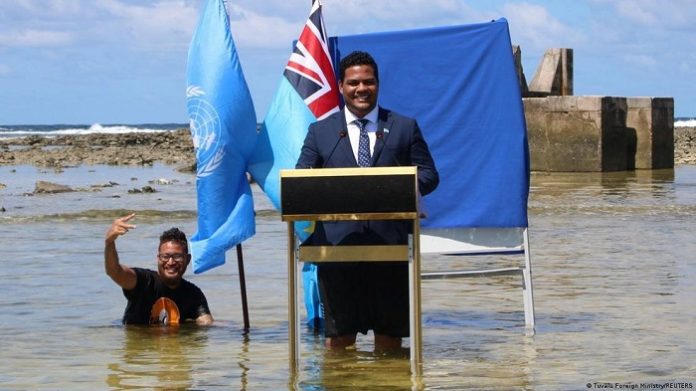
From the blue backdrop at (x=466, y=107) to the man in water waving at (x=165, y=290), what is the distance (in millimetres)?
1576

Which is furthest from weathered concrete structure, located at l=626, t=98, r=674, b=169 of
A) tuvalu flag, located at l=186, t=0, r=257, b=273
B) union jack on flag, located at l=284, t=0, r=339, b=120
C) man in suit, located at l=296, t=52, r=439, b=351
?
man in suit, located at l=296, t=52, r=439, b=351

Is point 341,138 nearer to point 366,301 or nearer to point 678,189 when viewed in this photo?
point 366,301

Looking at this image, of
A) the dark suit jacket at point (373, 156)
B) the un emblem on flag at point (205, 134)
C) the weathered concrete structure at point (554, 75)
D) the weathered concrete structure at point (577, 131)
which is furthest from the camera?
the weathered concrete structure at point (554, 75)

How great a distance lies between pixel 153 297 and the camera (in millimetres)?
8719

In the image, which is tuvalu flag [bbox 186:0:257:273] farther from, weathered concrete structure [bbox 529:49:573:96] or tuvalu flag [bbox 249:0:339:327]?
weathered concrete structure [bbox 529:49:573:96]

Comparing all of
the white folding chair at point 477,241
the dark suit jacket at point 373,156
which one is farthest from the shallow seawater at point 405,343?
the dark suit jacket at point 373,156

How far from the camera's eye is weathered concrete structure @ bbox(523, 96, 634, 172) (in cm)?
2566

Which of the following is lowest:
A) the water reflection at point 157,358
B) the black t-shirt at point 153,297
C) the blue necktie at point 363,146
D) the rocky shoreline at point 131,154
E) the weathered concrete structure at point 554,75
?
the water reflection at point 157,358

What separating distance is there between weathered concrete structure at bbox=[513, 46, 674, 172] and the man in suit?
18.8 metres

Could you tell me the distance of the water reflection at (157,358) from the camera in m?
6.93

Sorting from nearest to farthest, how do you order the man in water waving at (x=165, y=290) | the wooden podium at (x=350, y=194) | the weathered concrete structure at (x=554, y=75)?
the wooden podium at (x=350, y=194), the man in water waving at (x=165, y=290), the weathered concrete structure at (x=554, y=75)

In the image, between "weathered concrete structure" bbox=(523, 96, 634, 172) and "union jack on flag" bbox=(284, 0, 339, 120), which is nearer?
"union jack on flag" bbox=(284, 0, 339, 120)

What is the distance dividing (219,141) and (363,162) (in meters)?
1.12

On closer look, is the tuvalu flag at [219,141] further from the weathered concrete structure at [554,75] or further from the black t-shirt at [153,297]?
the weathered concrete structure at [554,75]
